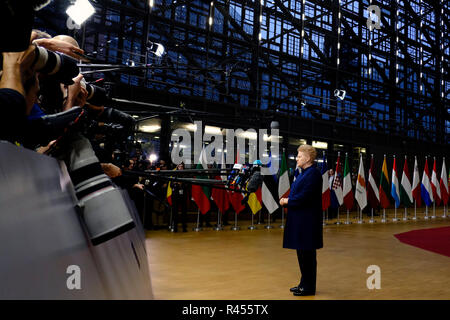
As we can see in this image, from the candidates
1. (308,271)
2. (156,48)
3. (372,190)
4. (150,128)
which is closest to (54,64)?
(308,271)

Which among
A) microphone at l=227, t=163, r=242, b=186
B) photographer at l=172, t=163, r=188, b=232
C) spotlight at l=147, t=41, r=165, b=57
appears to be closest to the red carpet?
photographer at l=172, t=163, r=188, b=232

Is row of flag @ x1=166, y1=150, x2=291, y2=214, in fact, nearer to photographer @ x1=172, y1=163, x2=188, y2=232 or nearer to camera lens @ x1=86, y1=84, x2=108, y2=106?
photographer @ x1=172, y1=163, x2=188, y2=232

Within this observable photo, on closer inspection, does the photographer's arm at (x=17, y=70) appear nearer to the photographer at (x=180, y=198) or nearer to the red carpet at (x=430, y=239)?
the red carpet at (x=430, y=239)

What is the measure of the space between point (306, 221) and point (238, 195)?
6.40m

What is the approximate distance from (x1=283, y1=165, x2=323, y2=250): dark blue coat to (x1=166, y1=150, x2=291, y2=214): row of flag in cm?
555

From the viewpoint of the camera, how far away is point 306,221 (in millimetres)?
4004

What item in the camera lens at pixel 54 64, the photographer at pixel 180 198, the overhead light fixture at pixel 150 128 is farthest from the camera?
the overhead light fixture at pixel 150 128

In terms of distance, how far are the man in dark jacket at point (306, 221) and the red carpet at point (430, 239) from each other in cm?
389

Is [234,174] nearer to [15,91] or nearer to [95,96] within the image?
[95,96]

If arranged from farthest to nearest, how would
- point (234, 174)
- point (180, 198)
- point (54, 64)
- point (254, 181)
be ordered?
point (180, 198)
point (234, 174)
point (254, 181)
point (54, 64)

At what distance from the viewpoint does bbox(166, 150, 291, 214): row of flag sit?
971 centimetres

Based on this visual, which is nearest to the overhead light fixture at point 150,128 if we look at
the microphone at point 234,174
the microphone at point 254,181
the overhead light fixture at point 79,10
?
the overhead light fixture at point 79,10

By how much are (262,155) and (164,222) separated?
5575 millimetres

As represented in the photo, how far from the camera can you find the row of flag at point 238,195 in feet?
31.9
